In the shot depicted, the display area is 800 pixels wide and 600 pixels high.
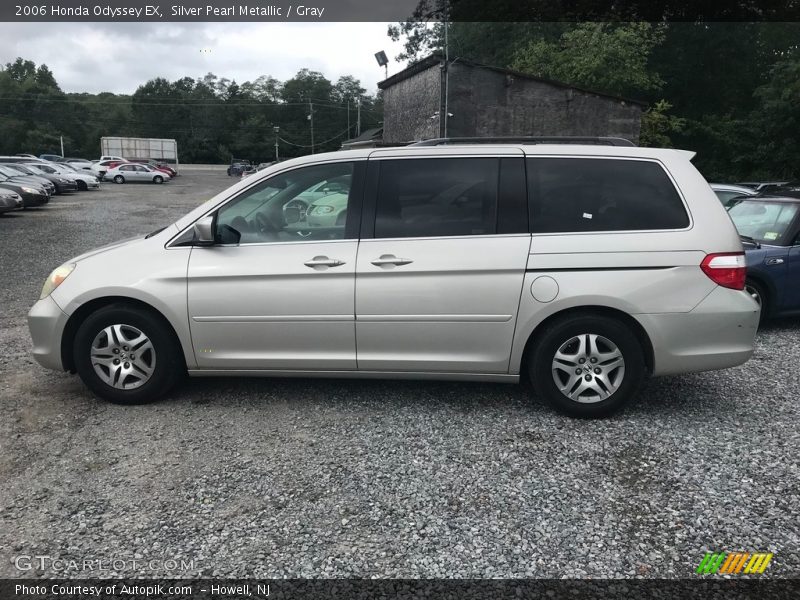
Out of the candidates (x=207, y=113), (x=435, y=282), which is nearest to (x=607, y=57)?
(x=435, y=282)

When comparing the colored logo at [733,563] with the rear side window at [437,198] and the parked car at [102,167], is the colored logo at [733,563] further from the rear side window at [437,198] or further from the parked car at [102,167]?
the parked car at [102,167]

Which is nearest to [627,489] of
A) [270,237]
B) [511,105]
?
[270,237]

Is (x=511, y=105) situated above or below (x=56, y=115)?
below

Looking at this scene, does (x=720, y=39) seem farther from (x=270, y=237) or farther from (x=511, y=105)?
(x=270, y=237)

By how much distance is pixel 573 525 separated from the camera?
120 inches

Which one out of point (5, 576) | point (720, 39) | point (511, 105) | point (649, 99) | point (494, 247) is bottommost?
point (5, 576)

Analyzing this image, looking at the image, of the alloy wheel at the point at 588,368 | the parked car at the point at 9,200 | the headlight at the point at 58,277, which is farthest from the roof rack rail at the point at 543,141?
the parked car at the point at 9,200

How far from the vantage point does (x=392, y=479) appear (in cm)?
349

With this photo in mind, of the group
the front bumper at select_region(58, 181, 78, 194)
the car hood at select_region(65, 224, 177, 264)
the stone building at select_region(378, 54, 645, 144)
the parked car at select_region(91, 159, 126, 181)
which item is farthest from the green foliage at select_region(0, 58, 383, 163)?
the car hood at select_region(65, 224, 177, 264)

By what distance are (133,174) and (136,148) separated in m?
21.3

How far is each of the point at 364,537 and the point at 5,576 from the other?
5.13 feet

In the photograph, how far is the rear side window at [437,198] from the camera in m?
4.32

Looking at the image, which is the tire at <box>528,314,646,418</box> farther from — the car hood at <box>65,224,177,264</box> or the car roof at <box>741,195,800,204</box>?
the car roof at <box>741,195,800,204</box>

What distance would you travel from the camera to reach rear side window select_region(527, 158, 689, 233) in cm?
425
